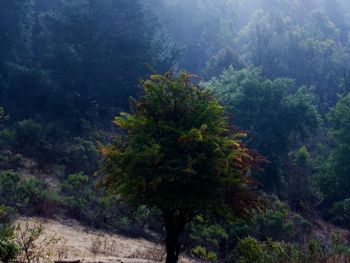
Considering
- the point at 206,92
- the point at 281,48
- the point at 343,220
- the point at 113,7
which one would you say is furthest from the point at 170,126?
the point at 281,48

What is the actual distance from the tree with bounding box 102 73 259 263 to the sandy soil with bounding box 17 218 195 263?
1930 mm

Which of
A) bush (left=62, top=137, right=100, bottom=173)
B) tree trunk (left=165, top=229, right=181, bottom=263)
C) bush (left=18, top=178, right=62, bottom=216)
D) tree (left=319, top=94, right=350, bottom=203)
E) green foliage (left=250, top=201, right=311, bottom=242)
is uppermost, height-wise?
tree (left=319, top=94, right=350, bottom=203)

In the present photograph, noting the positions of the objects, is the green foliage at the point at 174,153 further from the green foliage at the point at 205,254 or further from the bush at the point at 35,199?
the bush at the point at 35,199

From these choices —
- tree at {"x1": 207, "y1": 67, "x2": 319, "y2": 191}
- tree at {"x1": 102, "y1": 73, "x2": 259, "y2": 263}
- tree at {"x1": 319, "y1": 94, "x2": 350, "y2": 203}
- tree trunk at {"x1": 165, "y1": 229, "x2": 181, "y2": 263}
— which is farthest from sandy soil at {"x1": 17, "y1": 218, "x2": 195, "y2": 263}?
tree at {"x1": 207, "y1": 67, "x2": 319, "y2": 191}

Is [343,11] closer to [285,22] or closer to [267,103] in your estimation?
[285,22]

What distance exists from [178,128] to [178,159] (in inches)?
28.3

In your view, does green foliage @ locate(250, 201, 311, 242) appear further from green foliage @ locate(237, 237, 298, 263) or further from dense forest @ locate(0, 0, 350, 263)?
green foliage @ locate(237, 237, 298, 263)

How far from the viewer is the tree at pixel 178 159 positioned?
27.1 feet

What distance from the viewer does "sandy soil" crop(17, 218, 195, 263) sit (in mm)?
10962

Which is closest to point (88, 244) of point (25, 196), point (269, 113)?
point (25, 196)

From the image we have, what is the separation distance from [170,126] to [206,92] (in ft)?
3.88

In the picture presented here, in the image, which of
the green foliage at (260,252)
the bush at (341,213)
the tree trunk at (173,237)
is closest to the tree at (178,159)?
the tree trunk at (173,237)

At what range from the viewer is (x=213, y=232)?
16.3 m

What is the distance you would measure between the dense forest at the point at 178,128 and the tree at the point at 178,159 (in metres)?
0.03
